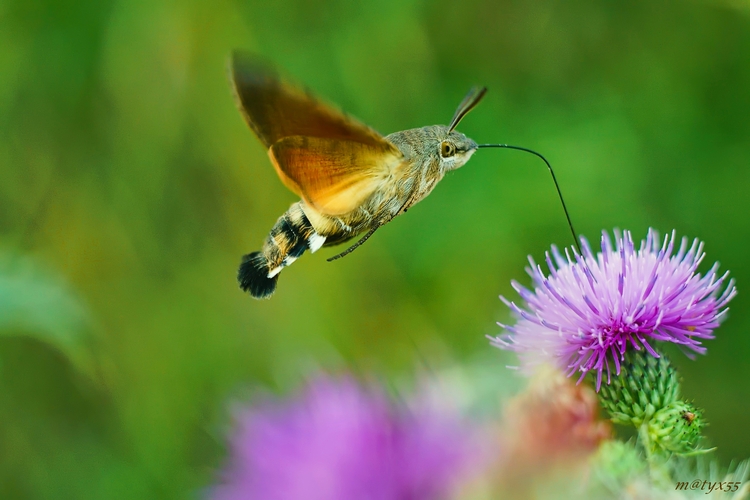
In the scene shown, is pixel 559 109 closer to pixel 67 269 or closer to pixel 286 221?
pixel 286 221

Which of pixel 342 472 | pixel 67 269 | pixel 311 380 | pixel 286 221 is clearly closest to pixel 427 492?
pixel 342 472

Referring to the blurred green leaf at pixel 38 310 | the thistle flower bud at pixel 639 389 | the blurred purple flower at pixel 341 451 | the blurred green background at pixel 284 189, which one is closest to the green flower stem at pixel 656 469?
the thistle flower bud at pixel 639 389

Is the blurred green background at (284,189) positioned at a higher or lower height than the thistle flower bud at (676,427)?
higher

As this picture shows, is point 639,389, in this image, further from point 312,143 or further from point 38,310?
point 38,310

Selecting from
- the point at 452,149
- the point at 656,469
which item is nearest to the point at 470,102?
the point at 452,149

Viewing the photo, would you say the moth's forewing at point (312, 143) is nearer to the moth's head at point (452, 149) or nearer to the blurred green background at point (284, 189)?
the moth's head at point (452, 149)

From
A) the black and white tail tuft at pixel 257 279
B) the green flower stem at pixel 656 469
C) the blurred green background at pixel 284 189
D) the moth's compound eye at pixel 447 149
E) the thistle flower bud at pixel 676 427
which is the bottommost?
Result: the green flower stem at pixel 656 469

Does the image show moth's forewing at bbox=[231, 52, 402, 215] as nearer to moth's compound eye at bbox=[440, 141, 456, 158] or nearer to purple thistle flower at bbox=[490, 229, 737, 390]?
moth's compound eye at bbox=[440, 141, 456, 158]
